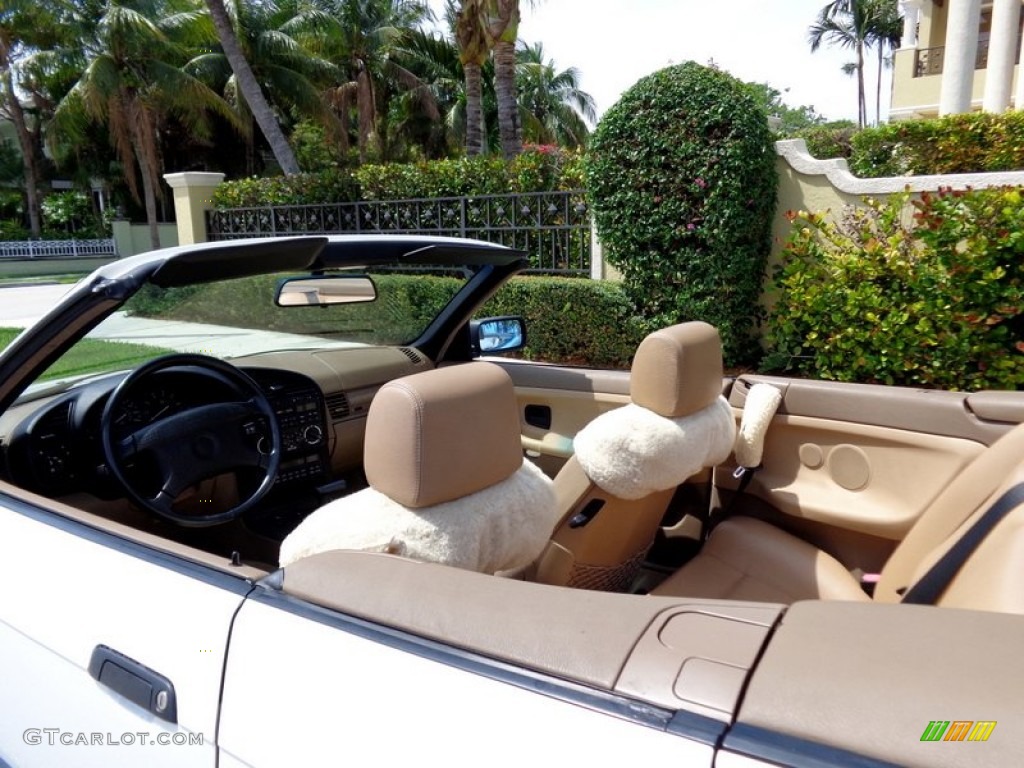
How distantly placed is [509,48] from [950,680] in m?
12.5

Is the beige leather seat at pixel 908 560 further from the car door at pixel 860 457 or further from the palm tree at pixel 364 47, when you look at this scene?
the palm tree at pixel 364 47

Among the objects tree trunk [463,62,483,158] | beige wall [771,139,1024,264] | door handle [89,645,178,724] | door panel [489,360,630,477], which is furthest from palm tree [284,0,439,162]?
door handle [89,645,178,724]

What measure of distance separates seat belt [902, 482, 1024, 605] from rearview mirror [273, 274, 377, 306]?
2.03 m

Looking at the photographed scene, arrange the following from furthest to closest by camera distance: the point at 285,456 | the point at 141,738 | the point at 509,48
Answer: the point at 509,48
the point at 285,456
the point at 141,738

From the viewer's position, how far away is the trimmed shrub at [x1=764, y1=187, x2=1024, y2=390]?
17.4ft

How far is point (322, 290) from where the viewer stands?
2807 millimetres

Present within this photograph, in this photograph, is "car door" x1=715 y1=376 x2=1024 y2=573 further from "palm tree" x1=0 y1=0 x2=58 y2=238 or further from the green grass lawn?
"palm tree" x1=0 y1=0 x2=58 y2=238

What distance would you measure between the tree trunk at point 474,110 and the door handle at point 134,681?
43.0 feet

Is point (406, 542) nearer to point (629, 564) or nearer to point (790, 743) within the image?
point (790, 743)

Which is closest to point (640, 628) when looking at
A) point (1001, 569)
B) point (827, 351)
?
point (1001, 569)

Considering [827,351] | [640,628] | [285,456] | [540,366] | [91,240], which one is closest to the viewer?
[640,628]

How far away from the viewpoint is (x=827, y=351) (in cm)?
612

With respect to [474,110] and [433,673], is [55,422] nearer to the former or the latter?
[433,673]

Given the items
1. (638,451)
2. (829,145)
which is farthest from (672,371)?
(829,145)
